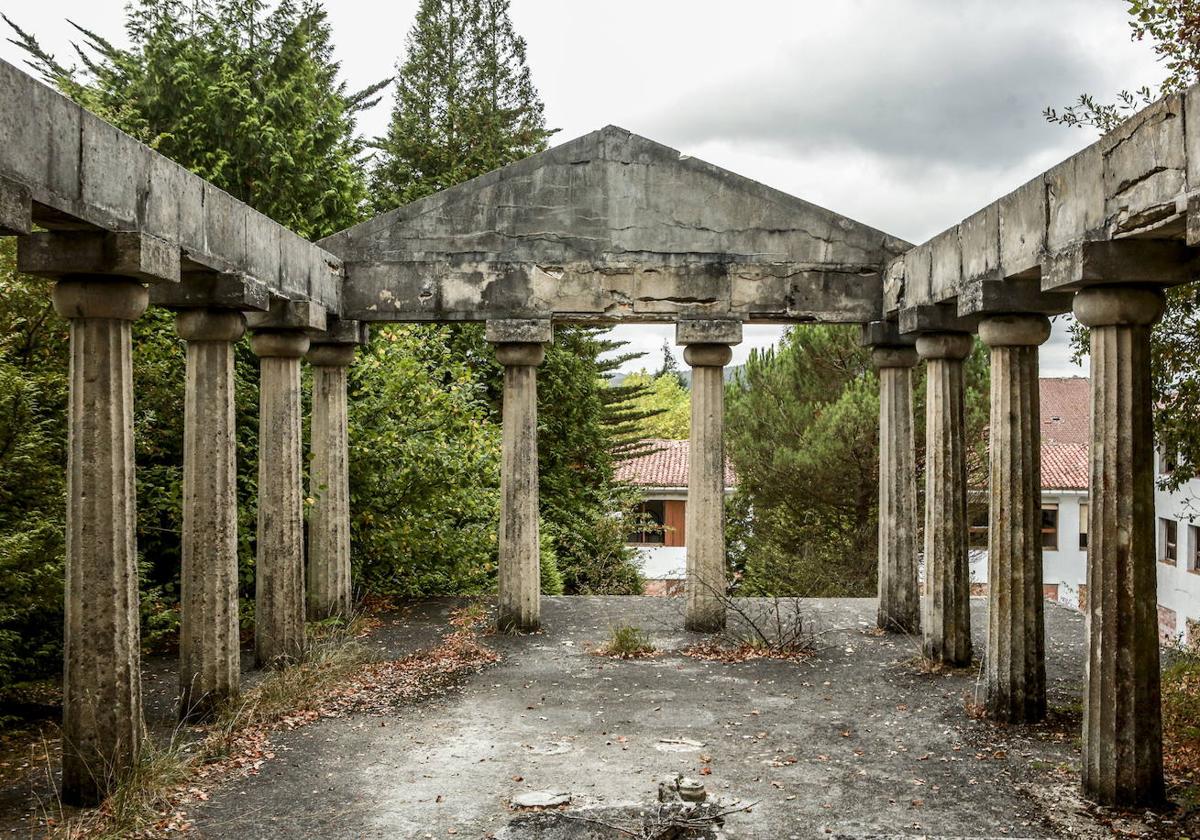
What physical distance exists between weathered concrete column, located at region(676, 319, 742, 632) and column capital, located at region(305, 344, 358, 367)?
4612mm

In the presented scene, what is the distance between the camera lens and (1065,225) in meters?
7.56

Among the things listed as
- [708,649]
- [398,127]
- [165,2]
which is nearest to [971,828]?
[708,649]

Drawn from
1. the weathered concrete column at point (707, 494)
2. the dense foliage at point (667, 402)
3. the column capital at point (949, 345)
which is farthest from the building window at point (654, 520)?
the column capital at point (949, 345)

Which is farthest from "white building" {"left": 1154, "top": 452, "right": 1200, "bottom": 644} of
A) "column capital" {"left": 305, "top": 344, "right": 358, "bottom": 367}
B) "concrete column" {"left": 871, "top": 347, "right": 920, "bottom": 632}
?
"column capital" {"left": 305, "top": 344, "right": 358, "bottom": 367}

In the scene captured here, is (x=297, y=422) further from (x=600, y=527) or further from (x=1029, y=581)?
(x=600, y=527)

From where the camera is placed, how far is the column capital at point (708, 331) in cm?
1316

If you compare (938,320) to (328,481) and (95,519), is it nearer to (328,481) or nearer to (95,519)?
(328,481)

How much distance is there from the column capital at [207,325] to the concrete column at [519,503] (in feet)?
15.5

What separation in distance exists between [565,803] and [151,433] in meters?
8.96

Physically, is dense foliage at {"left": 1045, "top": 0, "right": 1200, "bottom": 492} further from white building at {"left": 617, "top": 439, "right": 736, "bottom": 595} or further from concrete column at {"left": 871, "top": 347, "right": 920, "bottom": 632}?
white building at {"left": 617, "top": 439, "right": 736, "bottom": 595}

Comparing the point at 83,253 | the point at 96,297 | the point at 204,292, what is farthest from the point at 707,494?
the point at 83,253

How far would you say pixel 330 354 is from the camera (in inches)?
532

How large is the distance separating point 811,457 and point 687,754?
1483 centimetres

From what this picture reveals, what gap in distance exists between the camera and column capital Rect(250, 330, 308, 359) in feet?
36.9
